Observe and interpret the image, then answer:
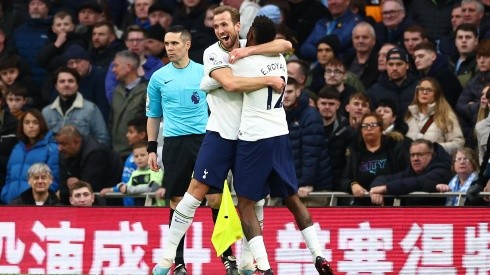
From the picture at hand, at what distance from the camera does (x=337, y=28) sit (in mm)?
20969

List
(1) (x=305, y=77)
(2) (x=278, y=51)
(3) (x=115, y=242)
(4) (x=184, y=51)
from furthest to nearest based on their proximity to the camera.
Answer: (1) (x=305, y=77)
(3) (x=115, y=242)
(4) (x=184, y=51)
(2) (x=278, y=51)

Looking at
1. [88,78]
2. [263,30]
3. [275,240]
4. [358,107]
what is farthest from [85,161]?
[263,30]

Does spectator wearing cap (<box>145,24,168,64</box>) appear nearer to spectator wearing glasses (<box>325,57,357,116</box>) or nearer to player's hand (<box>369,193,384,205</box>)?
spectator wearing glasses (<box>325,57,357,116</box>)

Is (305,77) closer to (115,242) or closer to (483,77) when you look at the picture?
(483,77)

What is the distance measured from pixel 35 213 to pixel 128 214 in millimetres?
1050

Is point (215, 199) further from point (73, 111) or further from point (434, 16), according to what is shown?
point (434, 16)

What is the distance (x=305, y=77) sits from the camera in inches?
785

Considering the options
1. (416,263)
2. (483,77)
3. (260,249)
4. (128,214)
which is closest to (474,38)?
(483,77)

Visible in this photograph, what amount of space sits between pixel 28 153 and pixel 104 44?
3.28m

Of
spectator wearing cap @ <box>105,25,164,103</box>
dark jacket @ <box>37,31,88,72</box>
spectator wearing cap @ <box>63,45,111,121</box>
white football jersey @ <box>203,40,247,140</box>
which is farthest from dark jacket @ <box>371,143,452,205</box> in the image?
dark jacket @ <box>37,31,88,72</box>

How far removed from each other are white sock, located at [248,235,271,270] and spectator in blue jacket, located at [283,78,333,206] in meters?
4.16

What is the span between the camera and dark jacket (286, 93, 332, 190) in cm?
1823

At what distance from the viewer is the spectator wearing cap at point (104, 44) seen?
73.0ft

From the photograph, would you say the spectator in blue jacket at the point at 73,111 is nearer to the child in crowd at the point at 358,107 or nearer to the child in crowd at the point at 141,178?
the child in crowd at the point at 141,178
